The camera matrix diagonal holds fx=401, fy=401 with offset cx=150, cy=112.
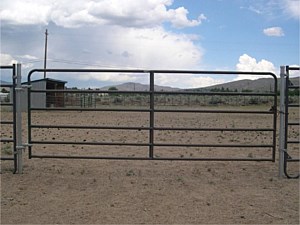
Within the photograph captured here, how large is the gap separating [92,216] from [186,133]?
9.92 metres

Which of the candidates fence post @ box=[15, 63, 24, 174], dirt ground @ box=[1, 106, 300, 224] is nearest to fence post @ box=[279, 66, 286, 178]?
dirt ground @ box=[1, 106, 300, 224]

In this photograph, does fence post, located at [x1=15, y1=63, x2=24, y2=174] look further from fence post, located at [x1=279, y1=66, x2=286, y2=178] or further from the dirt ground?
fence post, located at [x1=279, y1=66, x2=286, y2=178]

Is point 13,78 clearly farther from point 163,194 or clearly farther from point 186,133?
point 186,133

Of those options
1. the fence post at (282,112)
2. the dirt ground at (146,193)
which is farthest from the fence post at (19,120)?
the fence post at (282,112)

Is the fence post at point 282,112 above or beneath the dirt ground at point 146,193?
above

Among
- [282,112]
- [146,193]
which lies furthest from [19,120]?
[282,112]

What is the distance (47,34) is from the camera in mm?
50469

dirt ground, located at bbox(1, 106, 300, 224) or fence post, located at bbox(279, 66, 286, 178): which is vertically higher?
fence post, located at bbox(279, 66, 286, 178)

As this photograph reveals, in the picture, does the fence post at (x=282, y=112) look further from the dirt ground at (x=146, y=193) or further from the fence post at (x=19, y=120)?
the fence post at (x=19, y=120)

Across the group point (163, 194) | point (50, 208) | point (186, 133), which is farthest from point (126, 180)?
point (186, 133)

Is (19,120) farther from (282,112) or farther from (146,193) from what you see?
(282,112)

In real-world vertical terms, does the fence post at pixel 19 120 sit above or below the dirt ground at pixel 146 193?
above

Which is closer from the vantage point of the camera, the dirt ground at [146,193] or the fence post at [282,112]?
the dirt ground at [146,193]

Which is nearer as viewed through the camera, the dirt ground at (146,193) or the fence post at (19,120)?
the dirt ground at (146,193)
